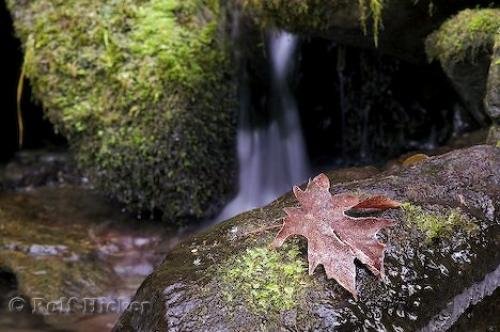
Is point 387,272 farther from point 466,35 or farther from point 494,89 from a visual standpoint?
point 466,35

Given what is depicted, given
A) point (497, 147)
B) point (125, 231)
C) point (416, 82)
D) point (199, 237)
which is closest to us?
point (199, 237)

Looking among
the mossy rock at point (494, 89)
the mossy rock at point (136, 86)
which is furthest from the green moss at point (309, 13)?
the mossy rock at point (494, 89)

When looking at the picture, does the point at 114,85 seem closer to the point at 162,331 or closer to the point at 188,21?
the point at 188,21

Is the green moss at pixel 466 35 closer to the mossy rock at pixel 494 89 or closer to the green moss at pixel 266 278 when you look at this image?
the mossy rock at pixel 494 89

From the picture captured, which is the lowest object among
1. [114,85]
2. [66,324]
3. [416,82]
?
[66,324]

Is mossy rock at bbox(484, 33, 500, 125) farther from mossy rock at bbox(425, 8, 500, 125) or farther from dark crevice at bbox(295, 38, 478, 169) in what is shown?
dark crevice at bbox(295, 38, 478, 169)

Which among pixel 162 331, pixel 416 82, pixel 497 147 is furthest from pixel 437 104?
pixel 162 331

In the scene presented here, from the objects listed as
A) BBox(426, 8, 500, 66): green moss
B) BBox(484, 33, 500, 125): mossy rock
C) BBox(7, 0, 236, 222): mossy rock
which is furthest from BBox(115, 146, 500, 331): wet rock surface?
BBox(7, 0, 236, 222): mossy rock
